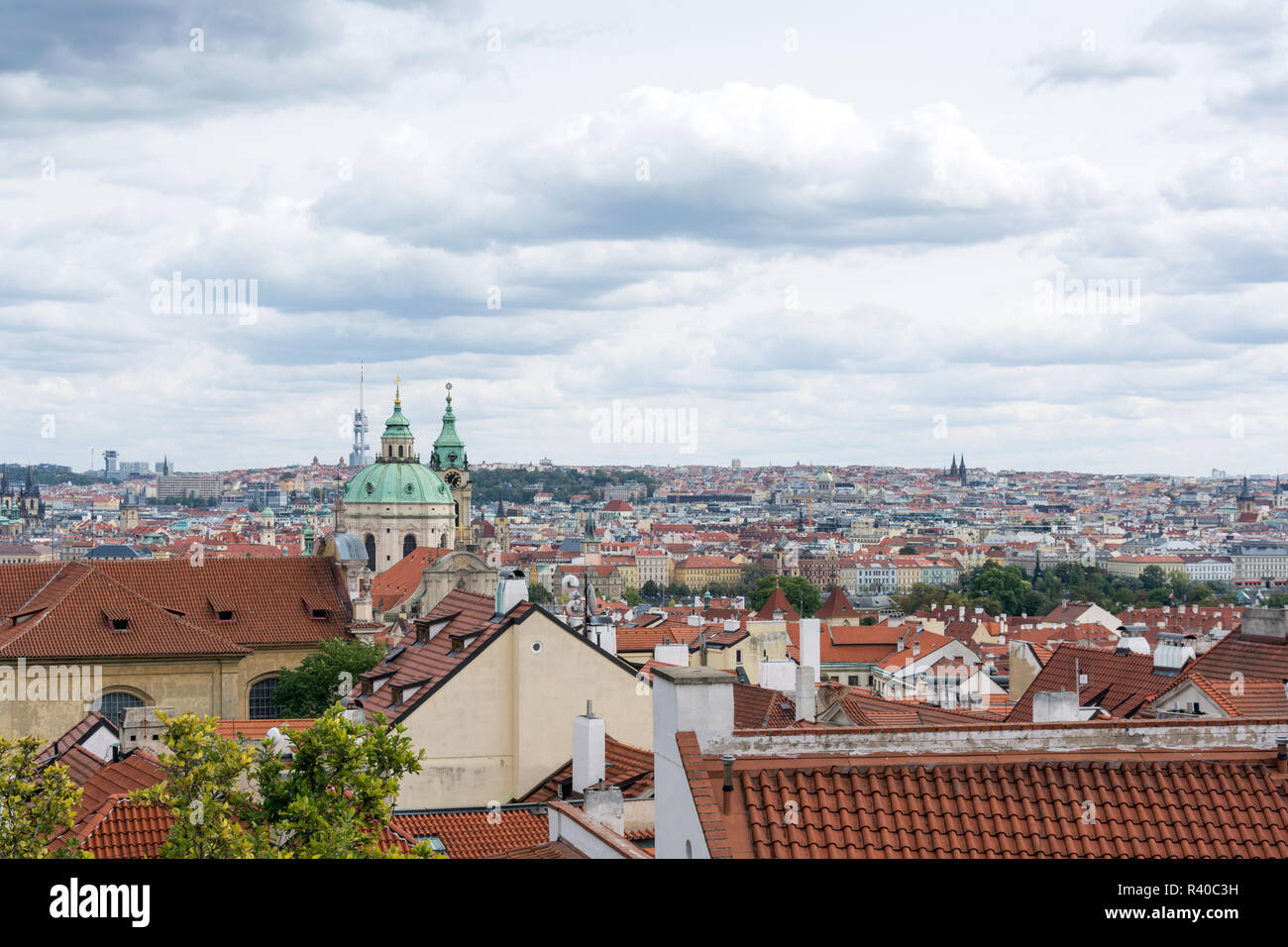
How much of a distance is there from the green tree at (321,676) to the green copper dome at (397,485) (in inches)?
3306

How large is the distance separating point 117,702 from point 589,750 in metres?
19.3

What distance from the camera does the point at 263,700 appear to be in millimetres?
39344

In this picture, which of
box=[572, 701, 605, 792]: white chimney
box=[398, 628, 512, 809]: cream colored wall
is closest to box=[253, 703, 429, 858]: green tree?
box=[572, 701, 605, 792]: white chimney

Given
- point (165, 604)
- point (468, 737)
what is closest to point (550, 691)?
point (468, 737)

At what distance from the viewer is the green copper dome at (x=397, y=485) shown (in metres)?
122

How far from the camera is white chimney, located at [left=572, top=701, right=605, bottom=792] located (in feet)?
63.7

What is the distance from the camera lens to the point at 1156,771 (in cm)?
998

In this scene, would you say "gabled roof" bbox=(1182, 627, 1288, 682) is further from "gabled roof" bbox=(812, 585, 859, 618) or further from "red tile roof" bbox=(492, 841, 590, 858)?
"gabled roof" bbox=(812, 585, 859, 618)

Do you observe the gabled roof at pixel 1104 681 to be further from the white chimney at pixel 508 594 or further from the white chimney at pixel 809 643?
the white chimney at pixel 809 643
